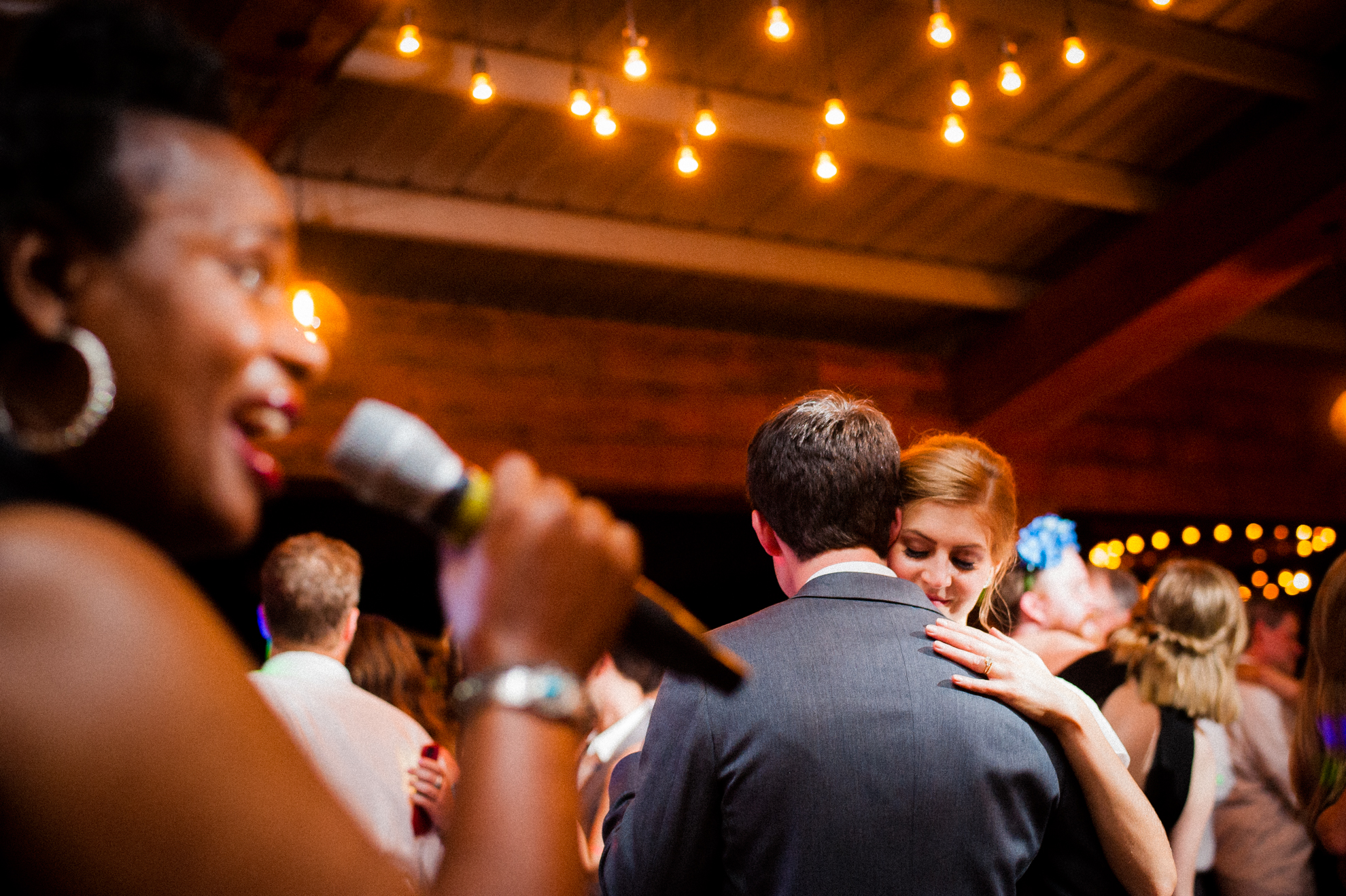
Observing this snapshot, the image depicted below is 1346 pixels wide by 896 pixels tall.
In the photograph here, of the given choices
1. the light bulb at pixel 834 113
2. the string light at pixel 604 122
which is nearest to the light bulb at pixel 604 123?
the string light at pixel 604 122

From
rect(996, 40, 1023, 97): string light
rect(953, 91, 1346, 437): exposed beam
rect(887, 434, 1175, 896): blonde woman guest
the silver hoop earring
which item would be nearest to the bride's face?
rect(887, 434, 1175, 896): blonde woman guest

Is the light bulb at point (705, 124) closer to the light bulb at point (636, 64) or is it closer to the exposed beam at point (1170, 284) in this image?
the light bulb at point (636, 64)

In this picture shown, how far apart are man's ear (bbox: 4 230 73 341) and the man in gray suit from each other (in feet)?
3.29

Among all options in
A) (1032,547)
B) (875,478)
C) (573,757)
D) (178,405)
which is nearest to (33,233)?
(178,405)

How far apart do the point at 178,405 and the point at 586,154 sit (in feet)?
16.3

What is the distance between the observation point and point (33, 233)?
2.25 ft

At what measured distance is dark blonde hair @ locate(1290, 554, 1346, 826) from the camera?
2588mm

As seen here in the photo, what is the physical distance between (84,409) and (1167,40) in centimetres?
529

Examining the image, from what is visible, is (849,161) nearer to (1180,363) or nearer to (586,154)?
(586,154)

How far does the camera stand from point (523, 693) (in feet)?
2.38

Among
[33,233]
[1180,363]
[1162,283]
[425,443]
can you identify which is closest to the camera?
[33,233]

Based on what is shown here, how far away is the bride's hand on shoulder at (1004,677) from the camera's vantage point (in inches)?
64.3

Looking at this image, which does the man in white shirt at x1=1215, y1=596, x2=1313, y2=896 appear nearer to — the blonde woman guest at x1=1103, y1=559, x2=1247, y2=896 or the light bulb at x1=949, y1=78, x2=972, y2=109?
the blonde woman guest at x1=1103, y1=559, x2=1247, y2=896

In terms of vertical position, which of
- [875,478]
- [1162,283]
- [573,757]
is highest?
[1162,283]
